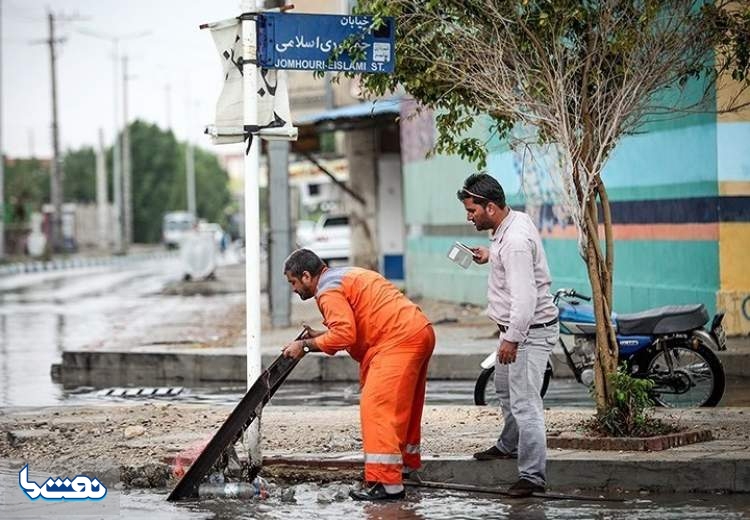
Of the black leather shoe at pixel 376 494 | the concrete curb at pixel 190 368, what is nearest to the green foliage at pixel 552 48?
the black leather shoe at pixel 376 494

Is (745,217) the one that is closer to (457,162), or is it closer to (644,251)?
(644,251)

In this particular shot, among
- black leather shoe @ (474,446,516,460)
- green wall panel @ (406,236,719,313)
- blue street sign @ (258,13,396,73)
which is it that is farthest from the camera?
green wall panel @ (406,236,719,313)

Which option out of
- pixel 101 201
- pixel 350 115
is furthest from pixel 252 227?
pixel 101 201

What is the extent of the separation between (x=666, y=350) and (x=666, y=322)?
0.23m

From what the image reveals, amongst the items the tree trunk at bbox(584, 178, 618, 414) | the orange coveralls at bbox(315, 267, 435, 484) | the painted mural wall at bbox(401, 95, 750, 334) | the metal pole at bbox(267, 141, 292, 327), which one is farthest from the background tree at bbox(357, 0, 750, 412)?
the metal pole at bbox(267, 141, 292, 327)

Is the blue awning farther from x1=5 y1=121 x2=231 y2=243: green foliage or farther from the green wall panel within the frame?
x1=5 y1=121 x2=231 y2=243: green foliage

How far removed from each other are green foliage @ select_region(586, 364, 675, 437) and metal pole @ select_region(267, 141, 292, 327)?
12.1 meters

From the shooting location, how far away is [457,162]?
25062 mm

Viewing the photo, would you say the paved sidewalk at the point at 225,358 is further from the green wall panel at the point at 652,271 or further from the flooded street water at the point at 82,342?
the green wall panel at the point at 652,271

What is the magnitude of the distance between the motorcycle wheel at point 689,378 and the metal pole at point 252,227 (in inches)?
157

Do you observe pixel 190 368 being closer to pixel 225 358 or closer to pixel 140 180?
pixel 225 358

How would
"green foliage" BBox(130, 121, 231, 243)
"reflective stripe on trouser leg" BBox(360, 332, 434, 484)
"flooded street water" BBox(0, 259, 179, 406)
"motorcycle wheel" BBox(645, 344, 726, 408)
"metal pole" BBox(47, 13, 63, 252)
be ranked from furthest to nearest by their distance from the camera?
1. "green foliage" BBox(130, 121, 231, 243)
2. "metal pole" BBox(47, 13, 63, 252)
3. "flooded street water" BBox(0, 259, 179, 406)
4. "motorcycle wheel" BBox(645, 344, 726, 408)
5. "reflective stripe on trouser leg" BBox(360, 332, 434, 484)

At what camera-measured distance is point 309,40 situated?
9.59 meters

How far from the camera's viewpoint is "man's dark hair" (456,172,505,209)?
8727 mm
